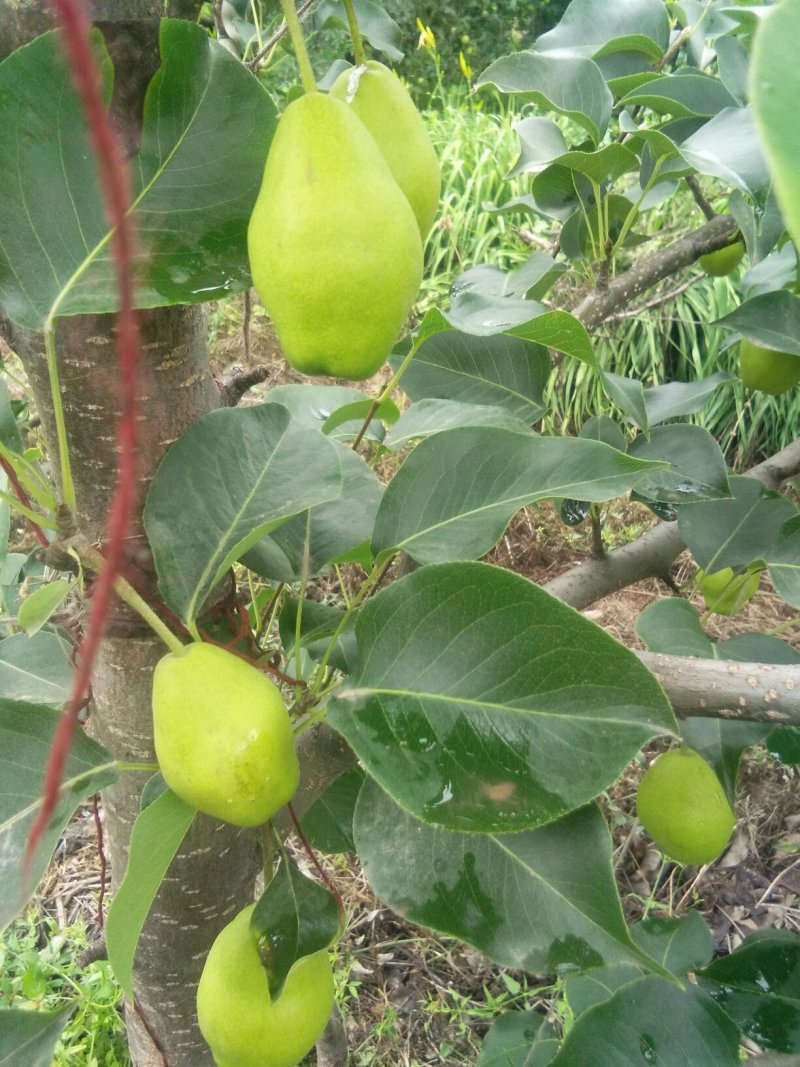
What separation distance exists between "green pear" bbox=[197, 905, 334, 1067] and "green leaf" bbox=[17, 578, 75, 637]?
0.23 meters

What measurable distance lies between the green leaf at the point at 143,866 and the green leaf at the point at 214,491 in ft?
0.35

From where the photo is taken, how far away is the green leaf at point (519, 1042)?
810 millimetres

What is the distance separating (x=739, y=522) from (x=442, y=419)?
358mm

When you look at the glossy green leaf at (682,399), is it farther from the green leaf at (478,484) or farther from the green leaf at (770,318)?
the green leaf at (478,484)

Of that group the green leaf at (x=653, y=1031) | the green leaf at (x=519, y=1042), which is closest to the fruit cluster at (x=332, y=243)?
the green leaf at (x=653, y=1031)

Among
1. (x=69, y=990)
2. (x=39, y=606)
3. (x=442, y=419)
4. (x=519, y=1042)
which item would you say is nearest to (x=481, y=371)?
(x=442, y=419)

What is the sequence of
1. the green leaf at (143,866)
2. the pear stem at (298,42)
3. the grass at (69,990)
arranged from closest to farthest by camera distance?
the pear stem at (298,42)
the green leaf at (143,866)
the grass at (69,990)

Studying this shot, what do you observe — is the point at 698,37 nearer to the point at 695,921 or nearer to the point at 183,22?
the point at 183,22

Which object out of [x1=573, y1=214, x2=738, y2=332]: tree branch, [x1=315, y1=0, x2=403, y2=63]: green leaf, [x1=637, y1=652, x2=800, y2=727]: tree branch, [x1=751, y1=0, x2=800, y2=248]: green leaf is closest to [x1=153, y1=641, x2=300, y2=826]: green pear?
[x1=637, y1=652, x2=800, y2=727]: tree branch

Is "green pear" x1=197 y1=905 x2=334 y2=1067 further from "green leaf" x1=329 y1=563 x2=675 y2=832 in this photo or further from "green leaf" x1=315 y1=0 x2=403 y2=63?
"green leaf" x1=315 y1=0 x2=403 y2=63

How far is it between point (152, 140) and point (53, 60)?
0.05 m

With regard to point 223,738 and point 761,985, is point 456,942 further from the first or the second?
point 223,738

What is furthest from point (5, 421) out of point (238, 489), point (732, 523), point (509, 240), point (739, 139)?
point (509, 240)

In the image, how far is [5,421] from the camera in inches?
19.6
